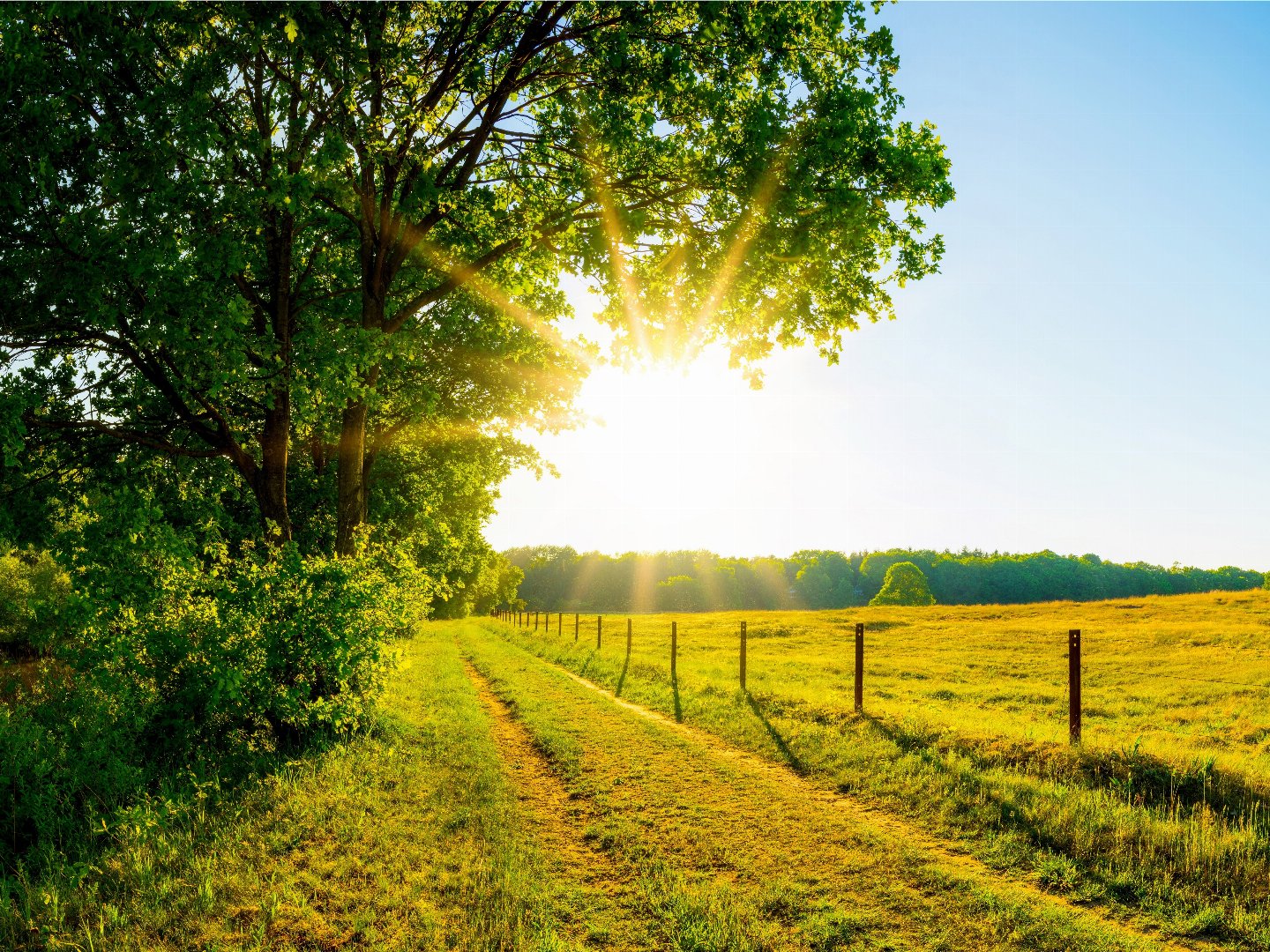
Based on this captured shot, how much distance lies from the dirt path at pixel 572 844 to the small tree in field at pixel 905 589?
3409 inches

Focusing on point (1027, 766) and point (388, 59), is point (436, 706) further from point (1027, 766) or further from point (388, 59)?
point (388, 59)

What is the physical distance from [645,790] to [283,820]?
394 centimetres

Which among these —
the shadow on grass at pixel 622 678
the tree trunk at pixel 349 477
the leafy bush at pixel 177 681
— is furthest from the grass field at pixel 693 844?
the tree trunk at pixel 349 477

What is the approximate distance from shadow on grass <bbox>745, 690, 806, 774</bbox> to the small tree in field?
82.0 meters

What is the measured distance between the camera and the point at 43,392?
11211 millimetres

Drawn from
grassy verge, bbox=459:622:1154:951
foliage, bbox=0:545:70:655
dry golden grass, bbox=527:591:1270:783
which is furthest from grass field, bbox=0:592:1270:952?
foliage, bbox=0:545:70:655

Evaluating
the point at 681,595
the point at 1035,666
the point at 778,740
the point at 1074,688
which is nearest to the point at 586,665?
the point at 778,740

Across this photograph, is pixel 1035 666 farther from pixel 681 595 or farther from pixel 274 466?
pixel 681 595

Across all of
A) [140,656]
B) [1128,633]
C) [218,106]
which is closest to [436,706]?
[140,656]

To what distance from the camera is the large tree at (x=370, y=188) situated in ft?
27.6

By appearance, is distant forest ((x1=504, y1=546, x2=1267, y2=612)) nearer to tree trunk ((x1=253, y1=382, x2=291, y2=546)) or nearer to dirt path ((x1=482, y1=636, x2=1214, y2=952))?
tree trunk ((x1=253, y1=382, x2=291, y2=546))

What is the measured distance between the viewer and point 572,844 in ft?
21.6

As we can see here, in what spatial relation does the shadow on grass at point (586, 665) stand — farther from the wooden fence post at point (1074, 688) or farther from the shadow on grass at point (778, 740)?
the wooden fence post at point (1074, 688)

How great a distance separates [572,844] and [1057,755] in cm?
615
